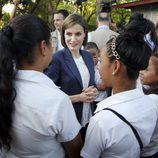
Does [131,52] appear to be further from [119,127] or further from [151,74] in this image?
[151,74]

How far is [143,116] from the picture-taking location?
188 centimetres

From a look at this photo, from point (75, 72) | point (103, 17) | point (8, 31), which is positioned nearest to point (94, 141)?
point (8, 31)

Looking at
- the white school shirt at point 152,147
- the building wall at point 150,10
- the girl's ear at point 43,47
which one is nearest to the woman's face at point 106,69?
the girl's ear at point 43,47

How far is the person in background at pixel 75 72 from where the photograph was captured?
3.01 m

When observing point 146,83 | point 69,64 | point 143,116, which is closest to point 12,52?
point 143,116

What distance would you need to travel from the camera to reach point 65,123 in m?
1.72

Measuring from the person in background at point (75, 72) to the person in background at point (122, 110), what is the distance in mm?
1074

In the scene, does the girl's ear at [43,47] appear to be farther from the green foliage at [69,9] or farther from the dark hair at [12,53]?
the green foliage at [69,9]

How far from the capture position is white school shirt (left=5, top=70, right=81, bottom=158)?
1677 mm

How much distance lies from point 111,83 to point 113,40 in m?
0.25

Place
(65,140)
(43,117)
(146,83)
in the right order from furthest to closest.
Result: 1. (146,83)
2. (65,140)
3. (43,117)

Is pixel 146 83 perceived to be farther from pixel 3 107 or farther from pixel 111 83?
pixel 3 107

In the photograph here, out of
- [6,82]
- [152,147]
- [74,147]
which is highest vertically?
[6,82]

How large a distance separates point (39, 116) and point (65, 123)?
0.47 feet
